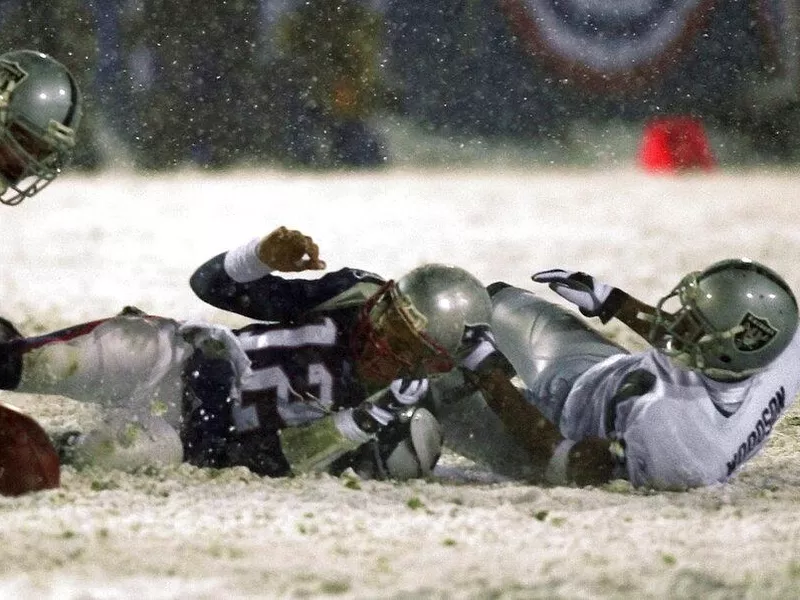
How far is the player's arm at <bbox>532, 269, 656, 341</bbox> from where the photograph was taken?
207 inches

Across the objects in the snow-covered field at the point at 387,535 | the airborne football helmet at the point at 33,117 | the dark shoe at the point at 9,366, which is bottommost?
the snow-covered field at the point at 387,535

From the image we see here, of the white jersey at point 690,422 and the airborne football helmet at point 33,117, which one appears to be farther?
the airborne football helmet at point 33,117

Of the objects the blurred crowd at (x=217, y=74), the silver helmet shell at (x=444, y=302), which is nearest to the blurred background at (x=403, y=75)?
Result: the blurred crowd at (x=217, y=74)

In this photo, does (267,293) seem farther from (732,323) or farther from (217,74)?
(217,74)

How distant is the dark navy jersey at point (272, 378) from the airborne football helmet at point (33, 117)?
0.67 m

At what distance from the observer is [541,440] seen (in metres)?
4.77

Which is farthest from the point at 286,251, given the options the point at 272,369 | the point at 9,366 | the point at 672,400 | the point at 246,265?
the point at 672,400

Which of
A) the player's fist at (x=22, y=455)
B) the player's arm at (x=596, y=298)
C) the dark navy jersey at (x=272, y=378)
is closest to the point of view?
the player's fist at (x=22, y=455)

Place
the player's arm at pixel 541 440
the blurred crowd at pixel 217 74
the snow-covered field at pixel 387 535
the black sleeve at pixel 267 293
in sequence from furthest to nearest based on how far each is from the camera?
the blurred crowd at pixel 217 74 → the black sleeve at pixel 267 293 → the player's arm at pixel 541 440 → the snow-covered field at pixel 387 535

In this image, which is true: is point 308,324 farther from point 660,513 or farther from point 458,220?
point 458,220

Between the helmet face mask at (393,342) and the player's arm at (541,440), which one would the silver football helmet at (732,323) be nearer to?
the player's arm at (541,440)

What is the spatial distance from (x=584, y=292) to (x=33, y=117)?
1966 mm

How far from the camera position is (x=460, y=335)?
4707 mm

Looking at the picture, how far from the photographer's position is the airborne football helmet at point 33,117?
4895 mm
